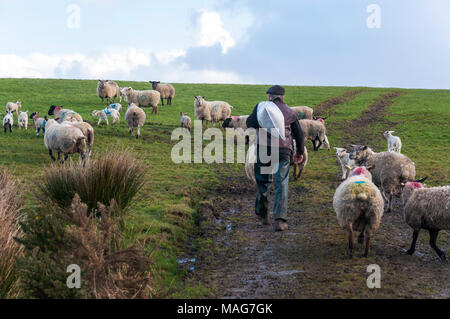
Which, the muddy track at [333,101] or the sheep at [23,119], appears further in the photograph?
the muddy track at [333,101]

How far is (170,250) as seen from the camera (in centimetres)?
794

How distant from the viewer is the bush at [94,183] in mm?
8695

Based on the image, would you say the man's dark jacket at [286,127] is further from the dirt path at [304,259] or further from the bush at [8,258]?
the bush at [8,258]

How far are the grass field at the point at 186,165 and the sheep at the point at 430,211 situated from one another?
588mm

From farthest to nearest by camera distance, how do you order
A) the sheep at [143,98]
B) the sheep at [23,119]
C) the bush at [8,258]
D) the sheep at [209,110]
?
1. the sheep at [143,98]
2. the sheep at [209,110]
3. the sheep at [23,119]
4. the bush at [8,258]

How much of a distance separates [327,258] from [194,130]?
18584 millimetres

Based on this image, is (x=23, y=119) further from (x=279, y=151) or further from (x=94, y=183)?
(x=279, y=151)

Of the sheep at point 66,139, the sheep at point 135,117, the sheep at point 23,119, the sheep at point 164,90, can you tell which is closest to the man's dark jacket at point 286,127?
the sheep at point 66,139


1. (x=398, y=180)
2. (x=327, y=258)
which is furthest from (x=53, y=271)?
(x=398, y=180)

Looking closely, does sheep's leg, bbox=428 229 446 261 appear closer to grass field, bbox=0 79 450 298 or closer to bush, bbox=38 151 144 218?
grass field, bbox=0 79 450 298

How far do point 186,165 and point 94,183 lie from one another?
331 inches

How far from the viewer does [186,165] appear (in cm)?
1709

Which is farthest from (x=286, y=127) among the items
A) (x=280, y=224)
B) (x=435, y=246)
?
(x=435, y=246)

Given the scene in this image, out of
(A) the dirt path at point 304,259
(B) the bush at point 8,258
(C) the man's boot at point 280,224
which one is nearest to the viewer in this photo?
(B) the bush at point 8,258
